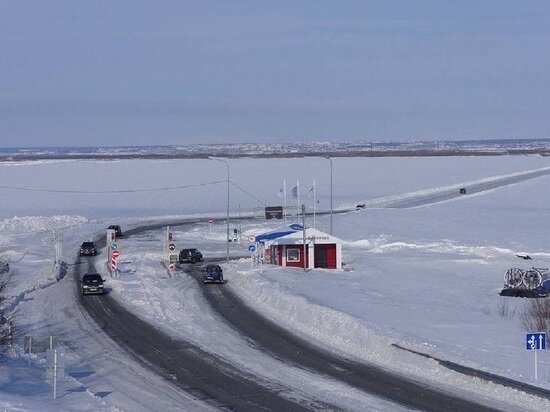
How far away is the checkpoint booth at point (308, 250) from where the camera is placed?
58000 mm

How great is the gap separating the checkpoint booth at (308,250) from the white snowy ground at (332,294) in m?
2.09

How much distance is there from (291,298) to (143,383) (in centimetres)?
1583

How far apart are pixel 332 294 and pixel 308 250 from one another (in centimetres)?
1325

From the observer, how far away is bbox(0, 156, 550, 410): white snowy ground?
25000 mm

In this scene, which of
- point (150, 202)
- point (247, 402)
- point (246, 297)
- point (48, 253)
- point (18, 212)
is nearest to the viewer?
point (247, 402)

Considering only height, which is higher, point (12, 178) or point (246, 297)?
point (12, 178)

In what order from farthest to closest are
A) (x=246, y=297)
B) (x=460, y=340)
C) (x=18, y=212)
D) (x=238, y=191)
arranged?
(x=238, y=191)
(x=18, y=212)
(x=246, y=297)
(x=460, y=340)

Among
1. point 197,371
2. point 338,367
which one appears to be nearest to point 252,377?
point 197,371

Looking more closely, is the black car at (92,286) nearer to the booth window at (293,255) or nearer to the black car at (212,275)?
the black car at (212,275)

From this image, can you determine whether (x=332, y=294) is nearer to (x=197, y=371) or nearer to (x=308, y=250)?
(x=308, y=250)

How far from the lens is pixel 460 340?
32312 mm

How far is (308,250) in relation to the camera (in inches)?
2290

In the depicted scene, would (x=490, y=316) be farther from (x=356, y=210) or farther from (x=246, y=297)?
(x=356, y=210)

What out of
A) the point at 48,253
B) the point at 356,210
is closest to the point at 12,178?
the point at 356,210
